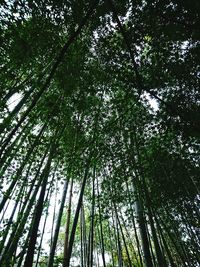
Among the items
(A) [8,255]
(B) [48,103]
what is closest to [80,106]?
(B) [48,103]

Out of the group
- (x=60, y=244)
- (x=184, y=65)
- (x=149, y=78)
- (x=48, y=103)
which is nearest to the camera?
(x=184, y=65)

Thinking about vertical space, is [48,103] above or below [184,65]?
above

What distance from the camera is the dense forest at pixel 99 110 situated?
12.8 feet

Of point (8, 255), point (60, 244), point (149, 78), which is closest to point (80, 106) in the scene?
point (149, 78)

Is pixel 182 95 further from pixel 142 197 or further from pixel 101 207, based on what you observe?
pixel 101 207

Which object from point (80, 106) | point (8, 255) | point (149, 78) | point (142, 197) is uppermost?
point (80, 106)

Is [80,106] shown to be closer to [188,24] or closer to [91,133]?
[91,133]

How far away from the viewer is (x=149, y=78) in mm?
4703

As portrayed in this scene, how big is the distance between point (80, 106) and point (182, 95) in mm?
2376

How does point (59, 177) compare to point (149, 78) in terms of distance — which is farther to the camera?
point (59, 177)

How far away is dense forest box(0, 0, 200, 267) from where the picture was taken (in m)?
3.90

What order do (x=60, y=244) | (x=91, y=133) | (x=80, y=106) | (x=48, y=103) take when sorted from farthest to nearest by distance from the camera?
(x=60, y=244) → (x=91, y=133) → (x=80, y=106) → (x=48, y=103)

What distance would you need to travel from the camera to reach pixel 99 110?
6.39m

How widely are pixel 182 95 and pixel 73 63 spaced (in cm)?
253
